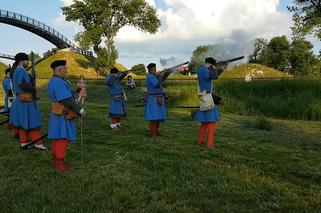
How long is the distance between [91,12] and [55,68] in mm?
52453

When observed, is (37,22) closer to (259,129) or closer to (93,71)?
(93,71)

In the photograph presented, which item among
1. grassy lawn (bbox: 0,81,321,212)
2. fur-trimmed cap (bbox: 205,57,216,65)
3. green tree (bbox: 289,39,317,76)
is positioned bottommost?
grassy lawn (bbox: 0,81,321,212)

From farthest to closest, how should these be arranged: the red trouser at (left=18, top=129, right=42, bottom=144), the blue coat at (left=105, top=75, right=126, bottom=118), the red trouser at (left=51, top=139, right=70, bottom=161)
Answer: the blue coat at (left=105, top=75, right=126, bottom=118) → the red trouser at (left=18, top=129, right=42, bottom=144) → the red trouser at (left=51, top=139, right=70, bottom=161)

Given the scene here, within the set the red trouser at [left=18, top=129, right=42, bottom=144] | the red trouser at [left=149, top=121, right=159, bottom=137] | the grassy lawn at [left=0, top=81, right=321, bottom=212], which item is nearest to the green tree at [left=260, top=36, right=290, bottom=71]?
the grassy lawn at [left=0, top=81, right=321, bottom=212]

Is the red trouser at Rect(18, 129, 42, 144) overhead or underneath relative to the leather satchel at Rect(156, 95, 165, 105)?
underneath

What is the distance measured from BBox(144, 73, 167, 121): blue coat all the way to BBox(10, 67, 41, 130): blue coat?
305cm

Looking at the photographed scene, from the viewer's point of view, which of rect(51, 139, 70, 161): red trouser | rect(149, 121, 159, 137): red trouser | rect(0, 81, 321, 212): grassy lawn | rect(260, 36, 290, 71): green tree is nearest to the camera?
rect(0, 81, 321, 212): grassy lawn

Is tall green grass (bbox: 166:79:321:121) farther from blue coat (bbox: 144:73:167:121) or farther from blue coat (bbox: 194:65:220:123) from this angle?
blue coat (bbox: 194:65:220:123)

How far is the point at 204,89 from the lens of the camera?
9961 millimetres

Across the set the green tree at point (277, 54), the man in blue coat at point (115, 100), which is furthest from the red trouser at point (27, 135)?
the green tree at point (277, 54)

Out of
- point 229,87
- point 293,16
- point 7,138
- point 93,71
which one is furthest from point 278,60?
point 7,138

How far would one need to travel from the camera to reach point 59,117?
7648 millimetres

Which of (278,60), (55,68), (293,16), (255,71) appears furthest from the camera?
(278,60)

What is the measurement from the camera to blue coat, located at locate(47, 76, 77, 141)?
7.52m
